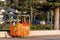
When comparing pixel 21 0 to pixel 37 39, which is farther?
pixel 21 0

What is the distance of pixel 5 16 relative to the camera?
48.8 meters

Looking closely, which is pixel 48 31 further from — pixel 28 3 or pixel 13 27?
pixel 28 3

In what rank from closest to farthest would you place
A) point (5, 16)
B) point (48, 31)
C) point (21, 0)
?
1. point (48, 31)
2. point (21, 0)
3. point (5, 16)

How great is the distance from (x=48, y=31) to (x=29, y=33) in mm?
2624

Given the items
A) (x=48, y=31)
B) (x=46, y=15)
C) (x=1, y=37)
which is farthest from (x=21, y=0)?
(x=46, y=15)

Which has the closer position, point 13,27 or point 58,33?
point 13,27

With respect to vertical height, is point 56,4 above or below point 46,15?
above

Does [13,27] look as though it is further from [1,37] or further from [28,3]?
[28,3]

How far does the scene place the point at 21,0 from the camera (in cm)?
3253

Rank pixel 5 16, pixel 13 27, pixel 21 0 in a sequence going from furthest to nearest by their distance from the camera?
pixel 5 16 → pixel 21 0 → pixel 13 27

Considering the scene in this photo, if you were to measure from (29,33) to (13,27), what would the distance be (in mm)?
1729

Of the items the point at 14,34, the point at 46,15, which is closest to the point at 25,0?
the point at 14,34

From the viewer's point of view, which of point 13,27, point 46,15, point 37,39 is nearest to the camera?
point 37,39

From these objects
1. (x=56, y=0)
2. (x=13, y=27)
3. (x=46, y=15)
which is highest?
(x=56, y=0)
